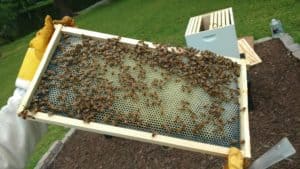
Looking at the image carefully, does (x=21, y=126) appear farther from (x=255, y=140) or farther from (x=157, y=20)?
(x=157, y=20)

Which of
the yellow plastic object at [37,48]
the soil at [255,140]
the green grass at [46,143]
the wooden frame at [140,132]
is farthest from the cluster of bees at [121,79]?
the green grass at [46,143]

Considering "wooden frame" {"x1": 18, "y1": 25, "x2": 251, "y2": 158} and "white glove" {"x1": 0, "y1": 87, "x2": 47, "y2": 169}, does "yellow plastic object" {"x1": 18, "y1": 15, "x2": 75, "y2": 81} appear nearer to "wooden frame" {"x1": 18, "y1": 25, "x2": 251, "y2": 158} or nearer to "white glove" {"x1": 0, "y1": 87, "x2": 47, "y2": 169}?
"white glove" {"x1": 0, "y1": 87, "x2": 47, "y2": 169}

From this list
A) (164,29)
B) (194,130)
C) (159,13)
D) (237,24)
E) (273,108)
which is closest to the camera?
(194,130)

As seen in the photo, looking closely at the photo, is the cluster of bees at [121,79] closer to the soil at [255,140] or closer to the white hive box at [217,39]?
the soil at [255,140]

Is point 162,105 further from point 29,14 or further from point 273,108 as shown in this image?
point 29,14

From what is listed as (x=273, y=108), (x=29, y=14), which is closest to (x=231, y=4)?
(x=273, y=108)
